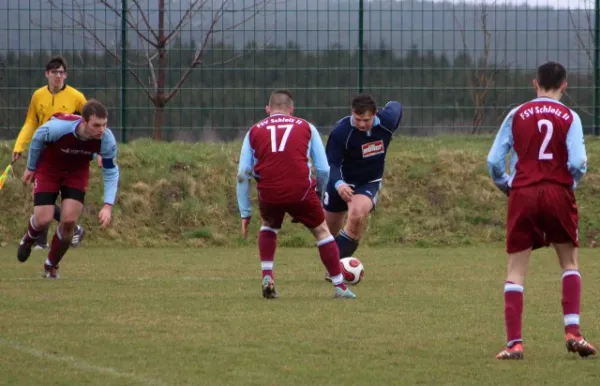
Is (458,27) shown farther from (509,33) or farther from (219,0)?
(219,0)

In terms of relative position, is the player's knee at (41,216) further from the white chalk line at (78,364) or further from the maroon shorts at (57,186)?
the white chalk line at (78,364)

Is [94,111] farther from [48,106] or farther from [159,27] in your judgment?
[159,27]

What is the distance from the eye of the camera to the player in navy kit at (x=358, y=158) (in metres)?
11.4

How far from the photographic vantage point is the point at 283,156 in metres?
9.91

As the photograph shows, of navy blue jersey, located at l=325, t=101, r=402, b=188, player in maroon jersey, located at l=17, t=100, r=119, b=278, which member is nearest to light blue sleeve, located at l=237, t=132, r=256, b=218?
player in maroon jersey, located at l=17, t=100, r=119, b=278

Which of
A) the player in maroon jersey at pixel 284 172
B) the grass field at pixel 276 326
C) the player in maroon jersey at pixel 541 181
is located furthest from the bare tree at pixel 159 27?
the player in maroon jersey at pixel 541 181

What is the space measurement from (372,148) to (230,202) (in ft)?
19.7

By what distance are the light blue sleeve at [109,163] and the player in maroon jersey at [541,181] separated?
4520mm

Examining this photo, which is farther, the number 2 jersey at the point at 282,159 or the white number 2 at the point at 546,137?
the number 2 jersey at the point at 282,159

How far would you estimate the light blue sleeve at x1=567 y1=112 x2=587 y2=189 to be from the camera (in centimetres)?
705

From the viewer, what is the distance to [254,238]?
16.8 m

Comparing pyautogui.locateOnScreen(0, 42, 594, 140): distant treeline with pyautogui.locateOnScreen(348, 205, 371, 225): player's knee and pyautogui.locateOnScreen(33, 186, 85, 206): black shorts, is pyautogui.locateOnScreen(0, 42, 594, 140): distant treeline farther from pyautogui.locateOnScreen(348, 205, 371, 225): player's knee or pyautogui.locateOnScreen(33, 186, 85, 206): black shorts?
pyautogui.locateOnScreen(33, 186, 85, 206): black shorts

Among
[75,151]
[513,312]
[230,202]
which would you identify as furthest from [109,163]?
[230,202]

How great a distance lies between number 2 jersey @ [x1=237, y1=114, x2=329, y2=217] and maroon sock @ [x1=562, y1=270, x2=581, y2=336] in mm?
2993
